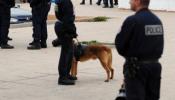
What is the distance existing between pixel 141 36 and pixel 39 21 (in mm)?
8809

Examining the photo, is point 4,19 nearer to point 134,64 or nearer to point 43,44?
point 43,44

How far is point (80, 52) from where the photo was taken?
1053 cm

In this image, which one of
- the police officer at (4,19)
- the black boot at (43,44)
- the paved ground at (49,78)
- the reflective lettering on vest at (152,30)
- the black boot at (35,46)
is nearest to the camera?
the reflective lettering on vest at (152,30)

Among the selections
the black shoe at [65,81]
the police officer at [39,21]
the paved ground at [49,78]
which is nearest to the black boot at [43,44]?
the police officer at [39,21]

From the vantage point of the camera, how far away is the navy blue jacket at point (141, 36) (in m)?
6.30

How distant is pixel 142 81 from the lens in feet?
20.9

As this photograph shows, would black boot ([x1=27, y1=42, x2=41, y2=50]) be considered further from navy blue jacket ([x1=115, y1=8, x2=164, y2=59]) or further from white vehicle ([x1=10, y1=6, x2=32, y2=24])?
navy blue jacket ([x1=115, y1=8, x2=164, y2=59])

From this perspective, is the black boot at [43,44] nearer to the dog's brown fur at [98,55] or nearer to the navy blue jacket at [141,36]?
the dog's brown fur at [98,55]

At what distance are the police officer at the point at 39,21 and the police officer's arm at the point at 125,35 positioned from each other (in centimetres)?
853

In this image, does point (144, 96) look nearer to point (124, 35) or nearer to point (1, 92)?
point (124, 35)

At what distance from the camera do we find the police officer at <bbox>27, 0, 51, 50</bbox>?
14789mm

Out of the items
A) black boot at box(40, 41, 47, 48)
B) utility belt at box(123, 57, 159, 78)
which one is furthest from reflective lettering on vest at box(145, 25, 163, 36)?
black boot at box(40, 41, 47, 48)

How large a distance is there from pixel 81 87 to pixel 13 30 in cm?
1000

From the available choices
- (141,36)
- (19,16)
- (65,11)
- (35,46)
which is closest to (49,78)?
(65,11)
